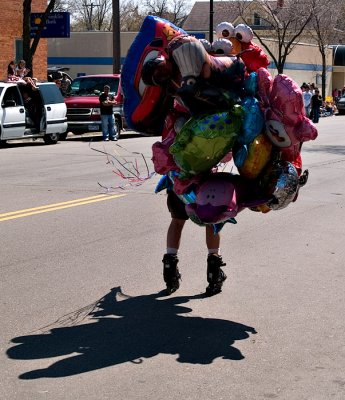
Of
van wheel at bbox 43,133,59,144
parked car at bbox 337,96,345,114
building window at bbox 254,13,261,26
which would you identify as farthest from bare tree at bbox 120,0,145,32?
Answer: van wheel at bbox 43,133,59,144

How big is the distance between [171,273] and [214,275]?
341 mm

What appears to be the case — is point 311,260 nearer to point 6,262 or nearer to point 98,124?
point 6,262

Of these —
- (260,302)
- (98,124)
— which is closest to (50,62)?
(98,124)

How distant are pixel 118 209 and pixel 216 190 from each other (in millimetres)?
5607

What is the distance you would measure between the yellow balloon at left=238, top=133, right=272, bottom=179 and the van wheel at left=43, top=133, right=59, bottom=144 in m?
18.1

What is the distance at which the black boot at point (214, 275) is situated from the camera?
6.73 metres

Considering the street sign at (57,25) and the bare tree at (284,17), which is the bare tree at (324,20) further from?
the street sign at (57,25)

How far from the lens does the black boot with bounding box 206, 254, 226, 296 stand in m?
6.73

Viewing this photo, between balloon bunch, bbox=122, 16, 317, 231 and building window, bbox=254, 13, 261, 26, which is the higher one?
building window, bbox=254, 13, 261, 26

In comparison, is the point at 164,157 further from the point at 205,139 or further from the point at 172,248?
the point at 172,248

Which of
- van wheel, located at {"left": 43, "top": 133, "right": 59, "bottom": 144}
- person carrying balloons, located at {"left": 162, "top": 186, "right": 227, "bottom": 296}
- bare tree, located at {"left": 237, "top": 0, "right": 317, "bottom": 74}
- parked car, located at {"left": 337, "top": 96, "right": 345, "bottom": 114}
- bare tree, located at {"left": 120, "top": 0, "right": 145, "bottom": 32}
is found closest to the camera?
person carrying balloons, located at {"left": 162, "top": 186, "right": 227, "bottom": 296}

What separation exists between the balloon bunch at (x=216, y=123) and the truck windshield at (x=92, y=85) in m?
21.5

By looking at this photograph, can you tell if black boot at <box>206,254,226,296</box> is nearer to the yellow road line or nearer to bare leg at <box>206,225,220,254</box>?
bare leg at <box>206,225,220,254</box>

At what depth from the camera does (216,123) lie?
229 inches
